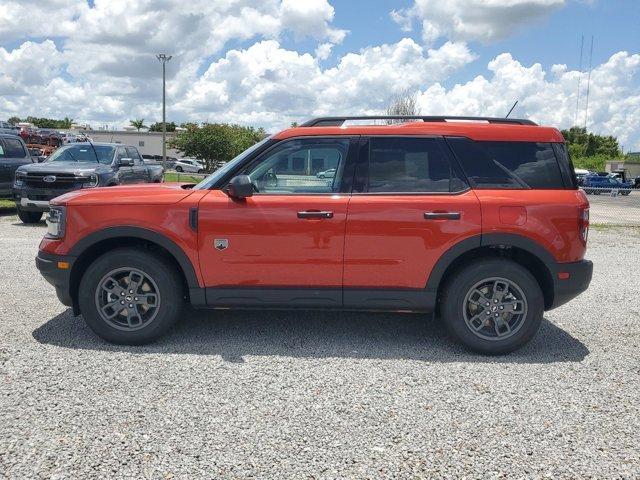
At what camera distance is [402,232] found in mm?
4230

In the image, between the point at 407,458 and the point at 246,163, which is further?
the point at 246,163

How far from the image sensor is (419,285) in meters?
4.31

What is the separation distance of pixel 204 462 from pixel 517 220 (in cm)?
288

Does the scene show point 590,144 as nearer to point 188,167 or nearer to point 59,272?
point 188,167

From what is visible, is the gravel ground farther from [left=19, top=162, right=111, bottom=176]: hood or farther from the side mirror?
[left=19, top=162, right=111, bottom=176]: hood

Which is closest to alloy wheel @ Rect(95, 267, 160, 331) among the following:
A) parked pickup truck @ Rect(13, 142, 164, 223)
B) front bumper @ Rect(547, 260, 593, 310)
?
front bumper @ Rect(547, 260, 593, 310)

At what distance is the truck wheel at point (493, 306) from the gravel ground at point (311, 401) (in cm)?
16

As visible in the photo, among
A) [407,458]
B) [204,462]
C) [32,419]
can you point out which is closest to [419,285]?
[407,458]

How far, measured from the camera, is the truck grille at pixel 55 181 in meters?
10.9

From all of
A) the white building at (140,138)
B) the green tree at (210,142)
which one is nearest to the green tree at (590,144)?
the green tree at (210,142)

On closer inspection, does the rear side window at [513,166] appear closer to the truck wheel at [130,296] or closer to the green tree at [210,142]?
the truck wheel at [130,296]

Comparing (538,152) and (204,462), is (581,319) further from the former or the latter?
(204,462)

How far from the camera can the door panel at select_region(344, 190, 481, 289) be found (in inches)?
166

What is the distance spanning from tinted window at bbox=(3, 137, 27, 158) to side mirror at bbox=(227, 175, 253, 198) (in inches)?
426
